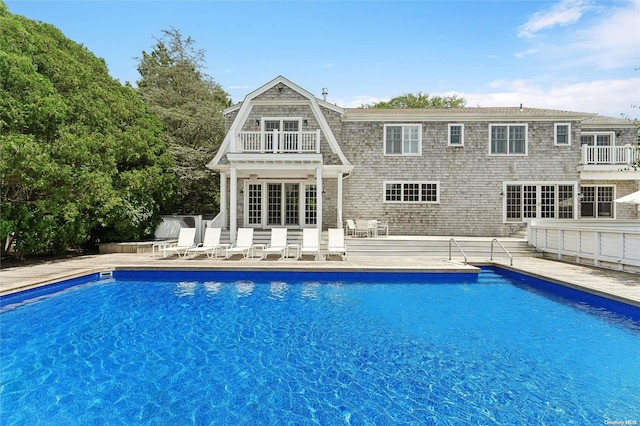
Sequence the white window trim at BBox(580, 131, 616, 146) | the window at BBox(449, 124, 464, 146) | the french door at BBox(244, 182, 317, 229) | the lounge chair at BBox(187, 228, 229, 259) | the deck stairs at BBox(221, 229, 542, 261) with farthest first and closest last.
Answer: the white window trim at BBox(580, 131, 616, 146) → the window at BBox(449, 124, 464, 146) → the french door at BBox(244, 182, 317, 229) → the deck stairs at BBox(221, 229, 542, 261) → the lounge chair at BBox(187, 228, 229, 259)

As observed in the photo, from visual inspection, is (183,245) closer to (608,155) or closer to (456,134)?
(456,134)

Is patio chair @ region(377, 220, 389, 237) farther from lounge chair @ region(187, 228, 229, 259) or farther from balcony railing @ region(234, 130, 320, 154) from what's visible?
lounge chair @ region(187, 228, 229, 259)

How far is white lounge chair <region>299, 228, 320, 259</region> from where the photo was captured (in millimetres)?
Result: 12906

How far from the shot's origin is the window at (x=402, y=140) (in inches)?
719

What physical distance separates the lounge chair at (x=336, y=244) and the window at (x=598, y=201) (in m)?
13.6

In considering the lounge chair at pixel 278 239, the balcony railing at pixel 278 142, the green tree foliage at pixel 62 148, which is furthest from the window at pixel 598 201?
the green tree foliage at pixel 62 148

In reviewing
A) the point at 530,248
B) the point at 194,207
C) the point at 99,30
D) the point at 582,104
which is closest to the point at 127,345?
the point at 99,30

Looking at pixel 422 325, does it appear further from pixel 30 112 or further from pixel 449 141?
pixel 449 141

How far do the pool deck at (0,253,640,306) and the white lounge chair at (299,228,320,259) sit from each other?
72cm

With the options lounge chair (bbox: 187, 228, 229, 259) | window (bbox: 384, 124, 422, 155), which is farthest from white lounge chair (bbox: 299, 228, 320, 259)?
window (bbox: 384, 124, 422, 155)

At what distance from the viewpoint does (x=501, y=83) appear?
19859 mm

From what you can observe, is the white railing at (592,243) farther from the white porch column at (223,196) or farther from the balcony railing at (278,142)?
the white porch column at (223,196)

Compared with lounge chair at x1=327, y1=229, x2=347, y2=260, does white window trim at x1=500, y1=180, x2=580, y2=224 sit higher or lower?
higher

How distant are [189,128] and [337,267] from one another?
15.1 meters
